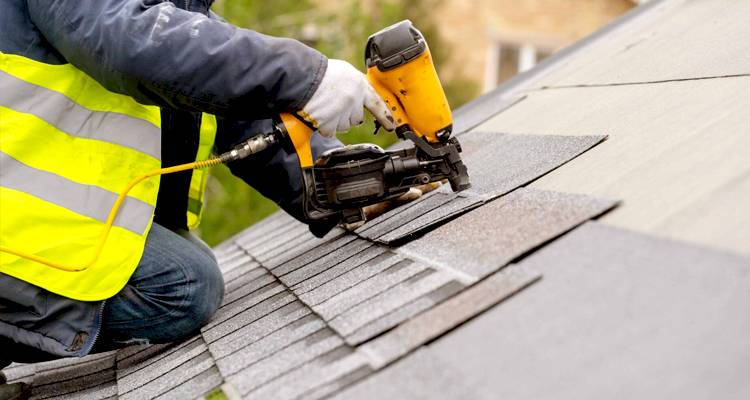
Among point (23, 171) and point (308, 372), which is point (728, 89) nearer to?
point (308, 372)

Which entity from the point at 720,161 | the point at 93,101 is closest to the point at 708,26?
the point at 720,161

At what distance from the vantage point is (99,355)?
98.8 inches

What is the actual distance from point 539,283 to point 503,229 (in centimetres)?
35

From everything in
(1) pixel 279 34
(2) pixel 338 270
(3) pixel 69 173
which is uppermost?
(3) pixel 69 173

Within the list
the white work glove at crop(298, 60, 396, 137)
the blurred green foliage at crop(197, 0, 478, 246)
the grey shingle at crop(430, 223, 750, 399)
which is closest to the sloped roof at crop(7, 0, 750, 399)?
the grey shingle at crop(430, 223, 750, 399)

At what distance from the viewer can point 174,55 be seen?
74.1 inches

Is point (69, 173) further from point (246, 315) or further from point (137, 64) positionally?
point (246, 315)

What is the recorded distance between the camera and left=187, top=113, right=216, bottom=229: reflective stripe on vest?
8.32ft

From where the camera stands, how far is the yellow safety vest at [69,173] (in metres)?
1.99

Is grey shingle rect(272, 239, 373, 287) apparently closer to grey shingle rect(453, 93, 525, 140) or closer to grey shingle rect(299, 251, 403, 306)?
grey shingle rect(299, 251, 403, 306)

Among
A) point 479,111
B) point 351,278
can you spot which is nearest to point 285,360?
point 351,278

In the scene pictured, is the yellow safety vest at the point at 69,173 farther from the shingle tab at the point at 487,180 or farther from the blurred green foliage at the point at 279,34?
the blurred green foliage at the point at 279,34

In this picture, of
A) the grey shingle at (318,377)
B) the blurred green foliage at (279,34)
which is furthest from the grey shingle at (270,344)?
the blurred green foliage at (279,34)

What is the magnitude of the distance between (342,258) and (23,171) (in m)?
0.87
